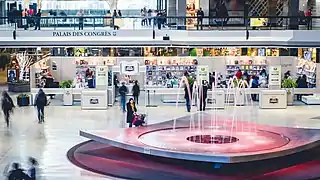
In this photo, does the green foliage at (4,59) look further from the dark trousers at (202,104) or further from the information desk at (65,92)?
the dark trousers at (202,104)

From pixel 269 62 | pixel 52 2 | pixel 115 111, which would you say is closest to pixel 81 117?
pixel 115 111

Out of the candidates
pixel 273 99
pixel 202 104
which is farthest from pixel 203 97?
pixel 273 99

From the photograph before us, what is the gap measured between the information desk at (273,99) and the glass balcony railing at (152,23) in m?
3.88

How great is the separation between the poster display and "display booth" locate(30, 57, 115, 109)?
11.3 feet

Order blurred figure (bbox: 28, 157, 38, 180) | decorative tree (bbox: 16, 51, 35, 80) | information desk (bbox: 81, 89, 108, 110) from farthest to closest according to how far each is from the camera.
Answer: decorative tree (bbox: 16, 51, 35, 80)
information desk (bbox: 81, 89, 108, 110)
blurred figure (bbox: 28, 157, 38, 180)

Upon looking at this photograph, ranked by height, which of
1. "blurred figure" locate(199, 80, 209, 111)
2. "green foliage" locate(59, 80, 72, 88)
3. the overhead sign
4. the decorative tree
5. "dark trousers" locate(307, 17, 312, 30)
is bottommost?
"blurred figure" locate(199, 80, 209, 111)

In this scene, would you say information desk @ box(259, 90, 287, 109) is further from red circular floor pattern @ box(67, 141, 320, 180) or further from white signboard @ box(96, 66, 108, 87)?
red circular floor pattern @ box(67, 141, 320, 180)

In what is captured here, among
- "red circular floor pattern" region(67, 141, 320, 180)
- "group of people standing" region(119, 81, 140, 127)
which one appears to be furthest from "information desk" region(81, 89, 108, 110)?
"red circular floor pattern" region(67, 141, 320, 180)

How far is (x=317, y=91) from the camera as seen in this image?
86.5ft

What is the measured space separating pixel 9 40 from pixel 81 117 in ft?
20.5

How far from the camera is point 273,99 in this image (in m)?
25.0

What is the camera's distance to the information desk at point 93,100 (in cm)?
2478

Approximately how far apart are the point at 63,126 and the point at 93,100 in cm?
387

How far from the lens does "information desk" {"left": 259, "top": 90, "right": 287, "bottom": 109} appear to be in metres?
25.0
